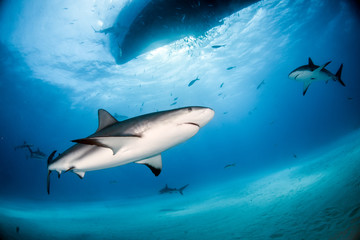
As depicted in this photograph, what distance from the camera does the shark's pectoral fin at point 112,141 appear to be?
1.69 metres

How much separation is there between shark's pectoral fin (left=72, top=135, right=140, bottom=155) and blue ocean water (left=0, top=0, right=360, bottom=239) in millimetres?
4956

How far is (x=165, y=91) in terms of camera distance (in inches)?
989

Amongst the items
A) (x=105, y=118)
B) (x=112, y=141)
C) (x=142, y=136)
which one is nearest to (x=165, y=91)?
(x=105, y=118)

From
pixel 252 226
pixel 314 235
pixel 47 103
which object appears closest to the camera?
pixel 314 235

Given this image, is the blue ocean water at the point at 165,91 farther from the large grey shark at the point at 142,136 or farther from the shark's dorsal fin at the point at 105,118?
the shark's dorsal fin at the point at 105,118

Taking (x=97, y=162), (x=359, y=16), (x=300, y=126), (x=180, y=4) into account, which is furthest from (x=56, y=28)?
(x=300, y=126)

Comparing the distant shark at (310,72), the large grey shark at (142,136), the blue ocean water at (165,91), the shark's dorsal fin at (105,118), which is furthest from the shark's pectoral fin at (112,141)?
the distant shark at (310,72)

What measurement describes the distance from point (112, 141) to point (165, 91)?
23852mm

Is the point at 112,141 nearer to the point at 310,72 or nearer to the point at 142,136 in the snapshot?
the point at 142,136

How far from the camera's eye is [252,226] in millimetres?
6219

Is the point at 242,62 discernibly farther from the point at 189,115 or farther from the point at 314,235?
the point at 189,115

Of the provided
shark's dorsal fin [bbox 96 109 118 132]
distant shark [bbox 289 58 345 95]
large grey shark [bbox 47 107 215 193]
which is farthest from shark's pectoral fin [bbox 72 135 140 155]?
distant shark [bbox 289 58 345 95]

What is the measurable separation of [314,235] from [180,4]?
12186 mm

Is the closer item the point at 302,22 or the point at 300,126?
the point at 302,22
